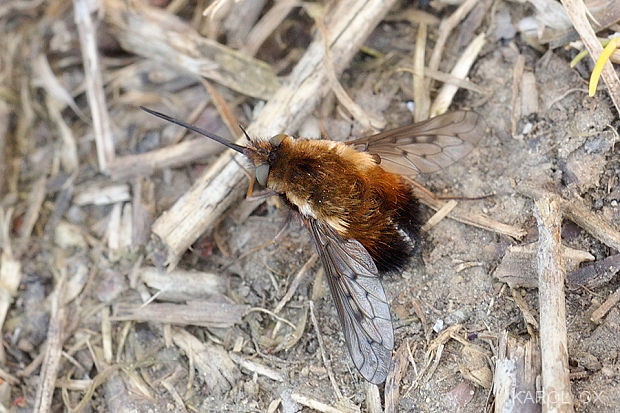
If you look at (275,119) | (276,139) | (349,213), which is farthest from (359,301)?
(275,119)

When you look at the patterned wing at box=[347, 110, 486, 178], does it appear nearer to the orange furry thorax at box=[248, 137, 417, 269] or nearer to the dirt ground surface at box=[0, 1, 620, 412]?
the dirt ground surface at box=[0, 1, 620, 412]

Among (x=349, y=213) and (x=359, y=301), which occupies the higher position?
(x=349, y=213)

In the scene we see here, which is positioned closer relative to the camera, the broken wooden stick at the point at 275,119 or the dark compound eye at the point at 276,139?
the dark compound eye at the point at 276,139

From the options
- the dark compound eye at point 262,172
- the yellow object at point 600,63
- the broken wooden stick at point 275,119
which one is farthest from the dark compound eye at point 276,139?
the yellow object at point 600,63

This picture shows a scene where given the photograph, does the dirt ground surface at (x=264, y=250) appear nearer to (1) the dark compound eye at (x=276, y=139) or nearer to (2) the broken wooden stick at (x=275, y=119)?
(2) the broken wooden stick at (x=275, y=119)

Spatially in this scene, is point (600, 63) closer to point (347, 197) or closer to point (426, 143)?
point (426, 143)

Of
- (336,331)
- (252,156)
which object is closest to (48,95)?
(252,156)

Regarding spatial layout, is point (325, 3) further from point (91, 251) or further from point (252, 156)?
point (91, 251)
